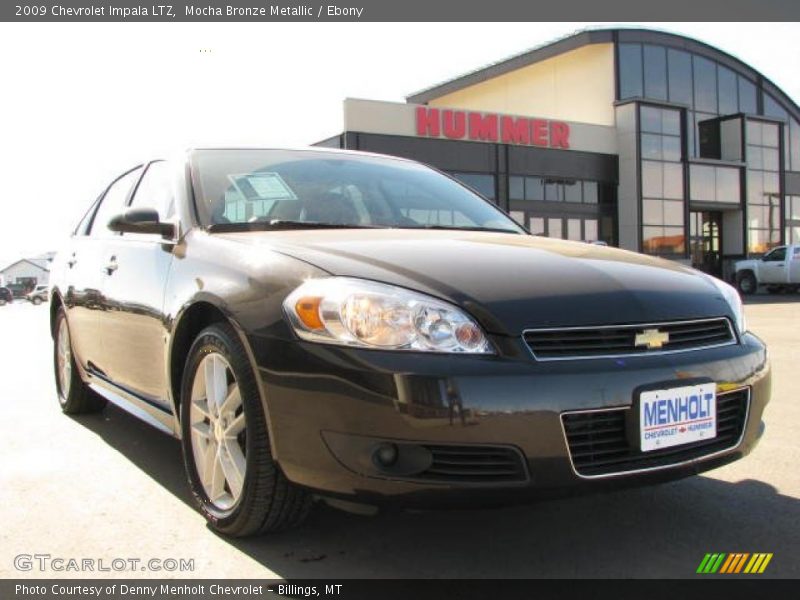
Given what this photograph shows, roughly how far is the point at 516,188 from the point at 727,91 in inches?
586

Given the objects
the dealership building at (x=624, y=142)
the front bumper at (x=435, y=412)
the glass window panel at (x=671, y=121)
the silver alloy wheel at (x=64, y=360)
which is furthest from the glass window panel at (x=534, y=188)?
the front bumper at (x=435, y=412)

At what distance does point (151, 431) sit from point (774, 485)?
328cm

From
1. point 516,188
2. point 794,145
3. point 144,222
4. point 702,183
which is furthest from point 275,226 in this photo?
point 794,145

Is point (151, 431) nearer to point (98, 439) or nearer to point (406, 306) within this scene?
point (98, 439)

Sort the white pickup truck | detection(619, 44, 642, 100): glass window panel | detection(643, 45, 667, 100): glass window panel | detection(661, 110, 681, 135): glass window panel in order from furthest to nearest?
detection(643, 45, 667, 100): glass window panel, detection(619, 44, 642, 100): glass window panel, detection(661, 110, 681, 135): glass window panel, the white pickup truck

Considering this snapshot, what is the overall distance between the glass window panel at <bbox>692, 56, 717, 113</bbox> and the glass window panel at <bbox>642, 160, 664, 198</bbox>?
6390mm

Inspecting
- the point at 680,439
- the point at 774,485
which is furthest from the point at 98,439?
the point at 774,485

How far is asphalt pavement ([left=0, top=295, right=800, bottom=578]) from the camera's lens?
2.48 meters

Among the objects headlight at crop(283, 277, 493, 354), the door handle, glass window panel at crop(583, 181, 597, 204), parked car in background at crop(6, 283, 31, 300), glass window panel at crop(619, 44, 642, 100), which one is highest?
glass window panel at crop(619, 44, 642, 100)

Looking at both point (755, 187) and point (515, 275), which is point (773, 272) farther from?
point (515, 275)

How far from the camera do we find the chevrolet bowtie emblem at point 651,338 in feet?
7.84

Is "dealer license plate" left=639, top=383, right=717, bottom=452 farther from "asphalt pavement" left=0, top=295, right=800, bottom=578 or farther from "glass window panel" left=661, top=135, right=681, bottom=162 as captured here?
"glass window panel" left=661, top=135, right=681, bottom=162

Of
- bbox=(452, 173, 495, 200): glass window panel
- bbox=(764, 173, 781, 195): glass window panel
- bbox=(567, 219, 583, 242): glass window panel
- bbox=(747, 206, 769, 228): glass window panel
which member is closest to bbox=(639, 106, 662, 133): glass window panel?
bbox=(567, 219, 583, 242): glass window panel

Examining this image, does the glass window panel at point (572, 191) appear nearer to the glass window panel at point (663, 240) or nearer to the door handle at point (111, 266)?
the glass window panel at point (663, 240)
